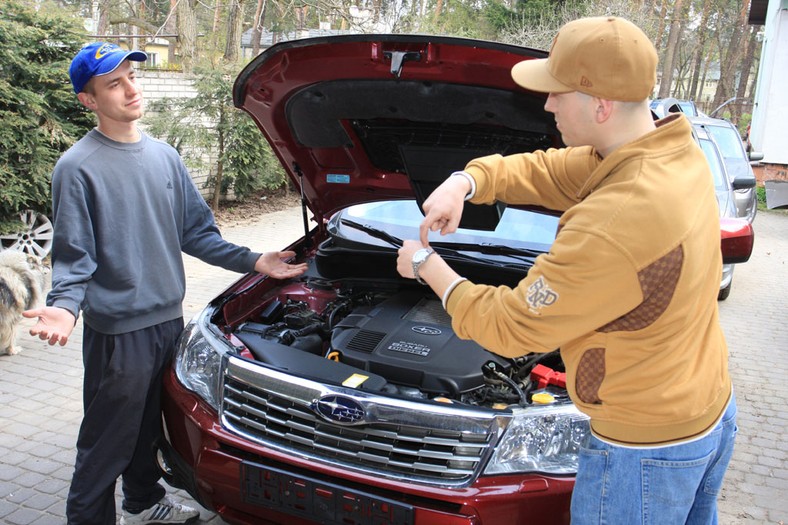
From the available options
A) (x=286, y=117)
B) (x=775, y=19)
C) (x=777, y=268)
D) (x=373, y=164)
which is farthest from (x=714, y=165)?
(x=286, y=117)

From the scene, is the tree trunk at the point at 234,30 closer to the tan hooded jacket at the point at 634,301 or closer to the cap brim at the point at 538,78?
the cap brim at the point at 538,78

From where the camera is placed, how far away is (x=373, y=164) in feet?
11.7

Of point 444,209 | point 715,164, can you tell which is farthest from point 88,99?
point 715,164

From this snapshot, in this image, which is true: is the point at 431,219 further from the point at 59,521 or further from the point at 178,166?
the point at 59,521

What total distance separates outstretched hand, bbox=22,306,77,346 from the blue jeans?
1.81 meters

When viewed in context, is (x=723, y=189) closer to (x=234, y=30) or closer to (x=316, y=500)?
(x=316, y=500)

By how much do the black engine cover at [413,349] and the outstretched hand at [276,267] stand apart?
381mm

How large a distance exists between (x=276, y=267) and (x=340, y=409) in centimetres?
114

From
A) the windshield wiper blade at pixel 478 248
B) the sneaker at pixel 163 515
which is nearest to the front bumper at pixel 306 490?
the sneaker at pixel 163 515

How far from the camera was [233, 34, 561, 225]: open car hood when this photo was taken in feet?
8.55

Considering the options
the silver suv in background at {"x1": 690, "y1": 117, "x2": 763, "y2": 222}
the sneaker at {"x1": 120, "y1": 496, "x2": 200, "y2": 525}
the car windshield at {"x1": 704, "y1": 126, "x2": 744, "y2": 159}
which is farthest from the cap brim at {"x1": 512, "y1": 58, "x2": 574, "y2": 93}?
the car windshield at {"x1": 704, "y1": 126, "x2": 744, "y2": 159}

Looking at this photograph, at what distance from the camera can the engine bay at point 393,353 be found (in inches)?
101

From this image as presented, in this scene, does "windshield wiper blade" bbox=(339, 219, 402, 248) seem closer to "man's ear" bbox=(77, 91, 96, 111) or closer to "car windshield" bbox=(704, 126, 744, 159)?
"man's ear" bbox=(77, 91, 96, 111)

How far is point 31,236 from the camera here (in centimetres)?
736
